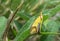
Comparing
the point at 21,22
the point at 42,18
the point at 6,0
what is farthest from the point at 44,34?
the point at 6,0

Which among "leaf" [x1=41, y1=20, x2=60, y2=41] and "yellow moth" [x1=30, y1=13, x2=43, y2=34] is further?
"leaf" [x1=41, y1=20, x2=60, y2=41]

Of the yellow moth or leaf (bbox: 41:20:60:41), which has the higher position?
the yellow moth

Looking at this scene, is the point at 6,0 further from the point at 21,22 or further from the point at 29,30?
the point at 29,30

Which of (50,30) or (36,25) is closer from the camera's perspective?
(36,25)

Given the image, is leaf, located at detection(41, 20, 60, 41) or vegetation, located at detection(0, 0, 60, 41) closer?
vegetation, located at detection(0, 0, 60, 41)

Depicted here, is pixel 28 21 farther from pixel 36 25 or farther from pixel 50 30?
pixel 50 30

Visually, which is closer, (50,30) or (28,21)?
(28,21)

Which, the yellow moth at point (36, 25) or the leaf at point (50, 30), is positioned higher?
the yellow moth at point (36, 25)

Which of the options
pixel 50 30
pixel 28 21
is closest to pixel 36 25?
pixel 28 21
